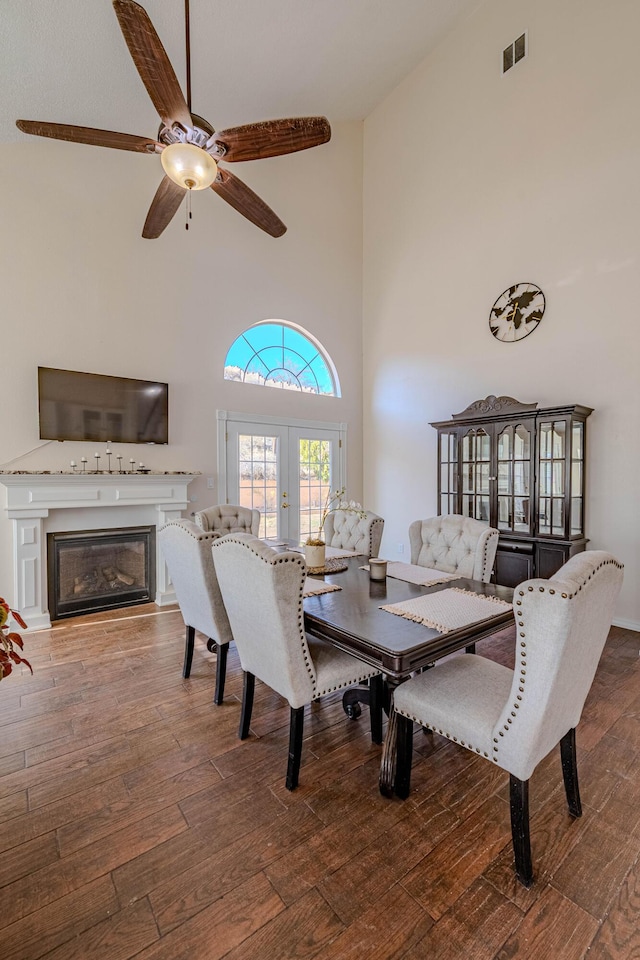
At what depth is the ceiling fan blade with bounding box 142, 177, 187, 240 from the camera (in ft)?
8.66

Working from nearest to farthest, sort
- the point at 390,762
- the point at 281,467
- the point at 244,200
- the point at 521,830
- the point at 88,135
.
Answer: the point at 521,830 → the point at 390,762 → the point at 88,135 → the point at 244,200 → the point at 281,467

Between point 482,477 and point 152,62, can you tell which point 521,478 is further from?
point 152,62

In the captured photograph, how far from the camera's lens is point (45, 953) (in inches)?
46.4

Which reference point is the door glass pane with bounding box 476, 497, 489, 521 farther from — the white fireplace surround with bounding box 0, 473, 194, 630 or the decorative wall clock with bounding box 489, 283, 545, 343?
the white fireplace surround with bounding box 0, 473, 194, 630

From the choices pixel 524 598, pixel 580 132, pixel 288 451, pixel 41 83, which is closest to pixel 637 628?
pixel 524 598

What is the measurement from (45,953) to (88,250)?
4.76 meters

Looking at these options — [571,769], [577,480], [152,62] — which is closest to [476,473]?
[577,480]

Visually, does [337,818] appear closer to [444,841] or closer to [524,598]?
[444,841]

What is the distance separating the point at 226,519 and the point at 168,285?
2647 mm

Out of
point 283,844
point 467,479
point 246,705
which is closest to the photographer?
point 283,844

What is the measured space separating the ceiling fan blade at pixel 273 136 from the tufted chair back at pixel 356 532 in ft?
7.51

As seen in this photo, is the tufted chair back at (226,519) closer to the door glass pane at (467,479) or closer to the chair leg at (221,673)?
the chair leg at (221,673)

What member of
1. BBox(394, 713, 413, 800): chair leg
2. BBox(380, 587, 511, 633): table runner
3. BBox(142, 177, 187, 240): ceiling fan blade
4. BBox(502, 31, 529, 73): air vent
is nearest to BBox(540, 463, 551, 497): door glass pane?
BBox(380, 587, 511, 633): table runner

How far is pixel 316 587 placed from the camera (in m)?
2.24
